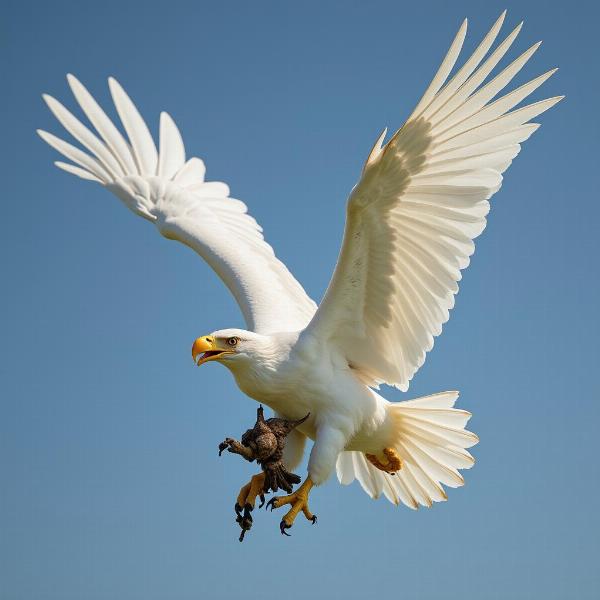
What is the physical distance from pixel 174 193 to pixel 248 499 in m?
5.03

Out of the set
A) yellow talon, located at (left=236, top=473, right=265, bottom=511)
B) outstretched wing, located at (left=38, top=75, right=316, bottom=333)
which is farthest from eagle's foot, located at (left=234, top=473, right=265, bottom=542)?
outstretched wing, located at (left=38, top=75, right=316, bottom=333)

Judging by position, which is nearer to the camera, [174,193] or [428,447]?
[428,447]

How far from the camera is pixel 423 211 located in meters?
7.47

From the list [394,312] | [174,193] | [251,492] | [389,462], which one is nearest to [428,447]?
[389,462]

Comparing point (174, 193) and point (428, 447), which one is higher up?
point (174, 193)

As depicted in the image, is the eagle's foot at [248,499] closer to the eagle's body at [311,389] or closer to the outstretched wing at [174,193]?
the eagle's body at [311,389]

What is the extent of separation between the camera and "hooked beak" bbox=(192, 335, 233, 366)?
23.5ft

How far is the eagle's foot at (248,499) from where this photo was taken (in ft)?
23.4

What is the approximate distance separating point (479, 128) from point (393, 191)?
0.84 m

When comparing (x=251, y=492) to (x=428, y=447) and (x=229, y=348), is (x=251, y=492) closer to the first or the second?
(x=229, y=348)

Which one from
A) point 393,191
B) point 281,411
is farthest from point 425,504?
point 393,191

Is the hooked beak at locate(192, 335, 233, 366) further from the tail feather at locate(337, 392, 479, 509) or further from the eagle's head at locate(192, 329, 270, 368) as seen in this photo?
the tail feather at locate(337, 392, 479, 509)

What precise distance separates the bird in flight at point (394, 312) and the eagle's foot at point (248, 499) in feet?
0.04

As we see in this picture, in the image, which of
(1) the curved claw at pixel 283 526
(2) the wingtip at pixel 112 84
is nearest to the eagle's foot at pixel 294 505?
(1) the curved claw at pixel 283 526
